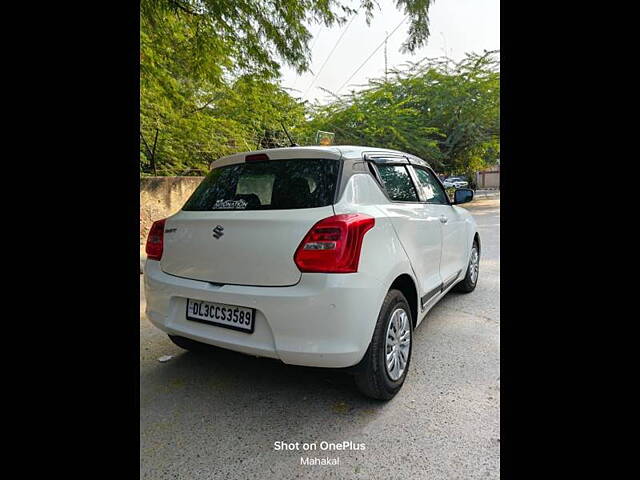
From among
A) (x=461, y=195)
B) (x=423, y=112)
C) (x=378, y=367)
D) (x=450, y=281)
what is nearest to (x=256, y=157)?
(x=378, y=367)

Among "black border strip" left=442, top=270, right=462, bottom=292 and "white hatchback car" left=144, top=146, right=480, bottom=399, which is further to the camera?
"black border strip" left=442, top=270, right=462, bottom=292

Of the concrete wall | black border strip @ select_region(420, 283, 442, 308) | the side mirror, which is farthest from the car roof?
the concrete wall

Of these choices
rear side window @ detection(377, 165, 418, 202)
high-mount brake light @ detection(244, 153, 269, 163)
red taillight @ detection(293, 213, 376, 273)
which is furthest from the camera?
rear side window @ detection(377, 165, 418, 202)

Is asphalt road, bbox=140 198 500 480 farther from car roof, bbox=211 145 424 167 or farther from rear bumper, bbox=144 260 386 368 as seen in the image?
car roof, bbox=211 145 424 167

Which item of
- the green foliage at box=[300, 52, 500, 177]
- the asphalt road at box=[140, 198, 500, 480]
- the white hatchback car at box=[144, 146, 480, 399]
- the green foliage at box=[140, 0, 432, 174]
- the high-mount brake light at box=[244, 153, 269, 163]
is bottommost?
the asphalt road at box=[140, 198, 500, 480]

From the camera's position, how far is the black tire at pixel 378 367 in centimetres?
189

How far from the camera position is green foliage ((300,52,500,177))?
1362 cm

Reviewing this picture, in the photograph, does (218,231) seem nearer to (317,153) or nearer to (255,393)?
(317,153)

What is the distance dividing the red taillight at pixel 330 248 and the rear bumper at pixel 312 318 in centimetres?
4

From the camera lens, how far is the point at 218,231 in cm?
196

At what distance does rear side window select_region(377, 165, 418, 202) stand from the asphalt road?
1158 millimetres

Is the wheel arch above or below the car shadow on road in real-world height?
above
